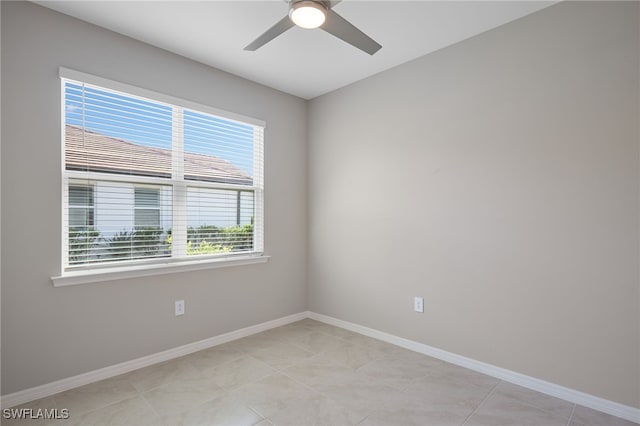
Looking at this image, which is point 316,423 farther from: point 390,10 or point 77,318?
point 390,10

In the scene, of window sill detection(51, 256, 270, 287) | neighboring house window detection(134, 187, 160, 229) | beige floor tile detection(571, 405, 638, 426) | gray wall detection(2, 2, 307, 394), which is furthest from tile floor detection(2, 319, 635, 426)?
neighboring house window detection(134, 187, 160, 229)

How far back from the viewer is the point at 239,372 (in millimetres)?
2555

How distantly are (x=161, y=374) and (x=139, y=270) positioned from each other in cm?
81

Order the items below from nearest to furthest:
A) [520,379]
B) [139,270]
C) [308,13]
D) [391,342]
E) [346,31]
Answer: [308,13]
[346,31]
[520,379]
[139,270]
[391,342]

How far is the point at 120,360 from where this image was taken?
2.53 metres

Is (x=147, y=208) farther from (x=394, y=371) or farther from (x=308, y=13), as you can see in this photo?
(x=394, y=371)

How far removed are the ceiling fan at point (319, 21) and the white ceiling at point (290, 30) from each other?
428mm

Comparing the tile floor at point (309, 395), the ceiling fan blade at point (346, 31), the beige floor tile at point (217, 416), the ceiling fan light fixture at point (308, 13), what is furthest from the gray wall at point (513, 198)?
the beige floor tile at point (217, 416)

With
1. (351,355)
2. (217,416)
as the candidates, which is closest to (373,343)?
(351,355)

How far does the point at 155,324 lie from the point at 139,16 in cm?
235

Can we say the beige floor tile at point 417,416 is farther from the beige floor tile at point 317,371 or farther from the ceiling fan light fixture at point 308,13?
the ceiling fan light fixture at point 308,13

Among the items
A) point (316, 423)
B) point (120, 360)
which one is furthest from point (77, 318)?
point (316, 423)

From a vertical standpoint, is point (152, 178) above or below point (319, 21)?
below

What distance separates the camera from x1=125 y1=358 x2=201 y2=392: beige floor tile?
2.36 meters
